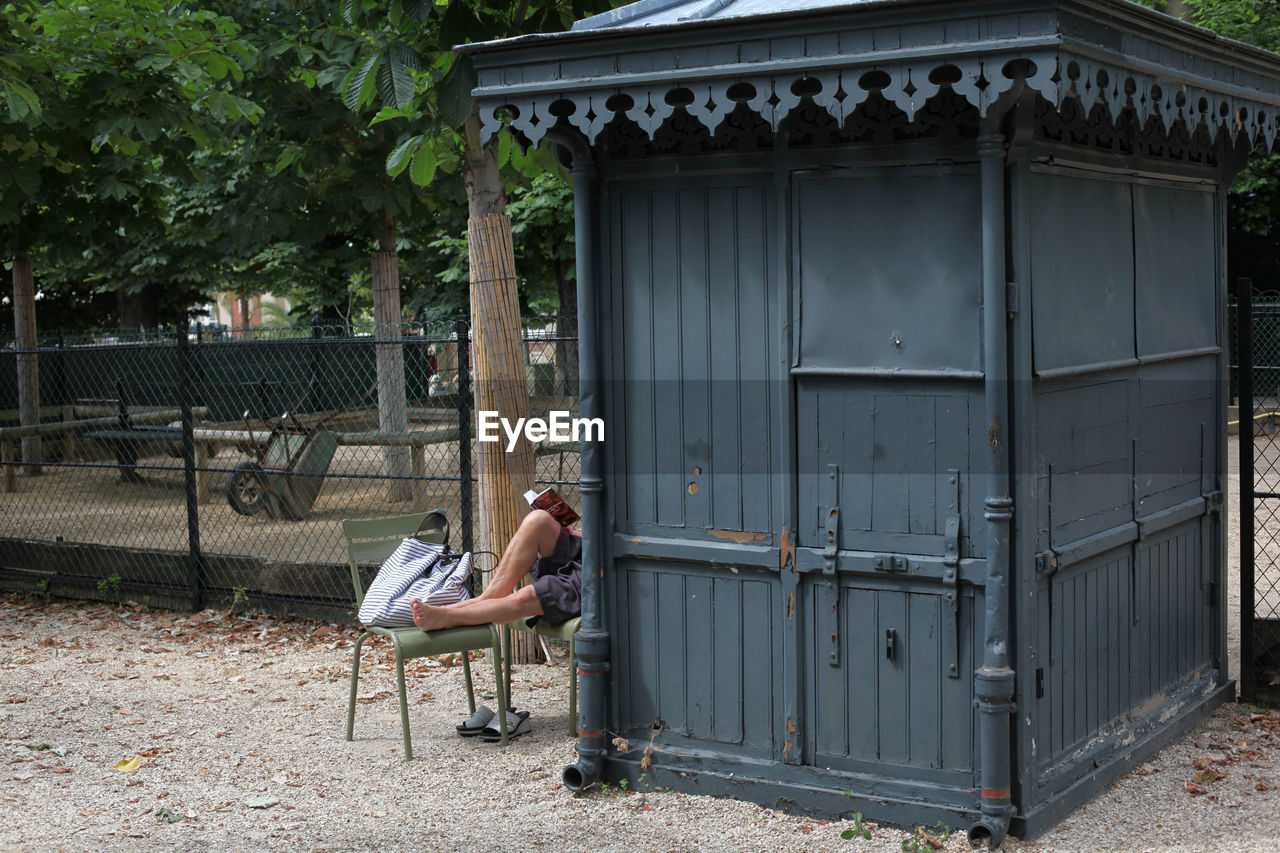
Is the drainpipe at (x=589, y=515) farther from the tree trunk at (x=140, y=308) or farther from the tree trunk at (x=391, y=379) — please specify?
the tree trunk at (x=140, y=308)

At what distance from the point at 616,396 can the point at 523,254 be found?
14.6 meters

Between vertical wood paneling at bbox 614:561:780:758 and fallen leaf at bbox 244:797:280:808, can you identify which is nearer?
vertical wood paneling at bbox 614:561:780:758

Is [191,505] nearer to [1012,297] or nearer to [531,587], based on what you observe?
[531,587]

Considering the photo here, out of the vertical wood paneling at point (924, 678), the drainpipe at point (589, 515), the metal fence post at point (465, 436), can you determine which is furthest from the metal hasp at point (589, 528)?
the metal fence post at point (465, 436)

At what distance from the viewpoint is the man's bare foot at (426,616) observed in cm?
596

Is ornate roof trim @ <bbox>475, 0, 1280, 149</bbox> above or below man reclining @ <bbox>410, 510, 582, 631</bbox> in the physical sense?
above

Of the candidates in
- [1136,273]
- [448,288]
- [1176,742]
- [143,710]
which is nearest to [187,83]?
[143,710]

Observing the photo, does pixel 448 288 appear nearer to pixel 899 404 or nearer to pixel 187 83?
pixel 187 83

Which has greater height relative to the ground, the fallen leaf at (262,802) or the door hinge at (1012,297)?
the door hinge at (1012,297)

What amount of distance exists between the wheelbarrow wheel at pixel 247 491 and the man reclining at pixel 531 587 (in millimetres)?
6513

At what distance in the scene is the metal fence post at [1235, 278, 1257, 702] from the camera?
20.9 feet

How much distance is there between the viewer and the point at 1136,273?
18.2 feet

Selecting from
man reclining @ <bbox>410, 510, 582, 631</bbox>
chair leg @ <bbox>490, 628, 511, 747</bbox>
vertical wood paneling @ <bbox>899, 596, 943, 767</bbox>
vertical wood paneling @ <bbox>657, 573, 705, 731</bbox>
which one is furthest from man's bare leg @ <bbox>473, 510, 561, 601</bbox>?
vertical wood paneling @ <bbox>899, 596, 943, 767</bbox>

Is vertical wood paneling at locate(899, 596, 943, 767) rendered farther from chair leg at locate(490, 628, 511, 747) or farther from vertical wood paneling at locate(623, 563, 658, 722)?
chair leg at locate(490, 628, 511, 747)
